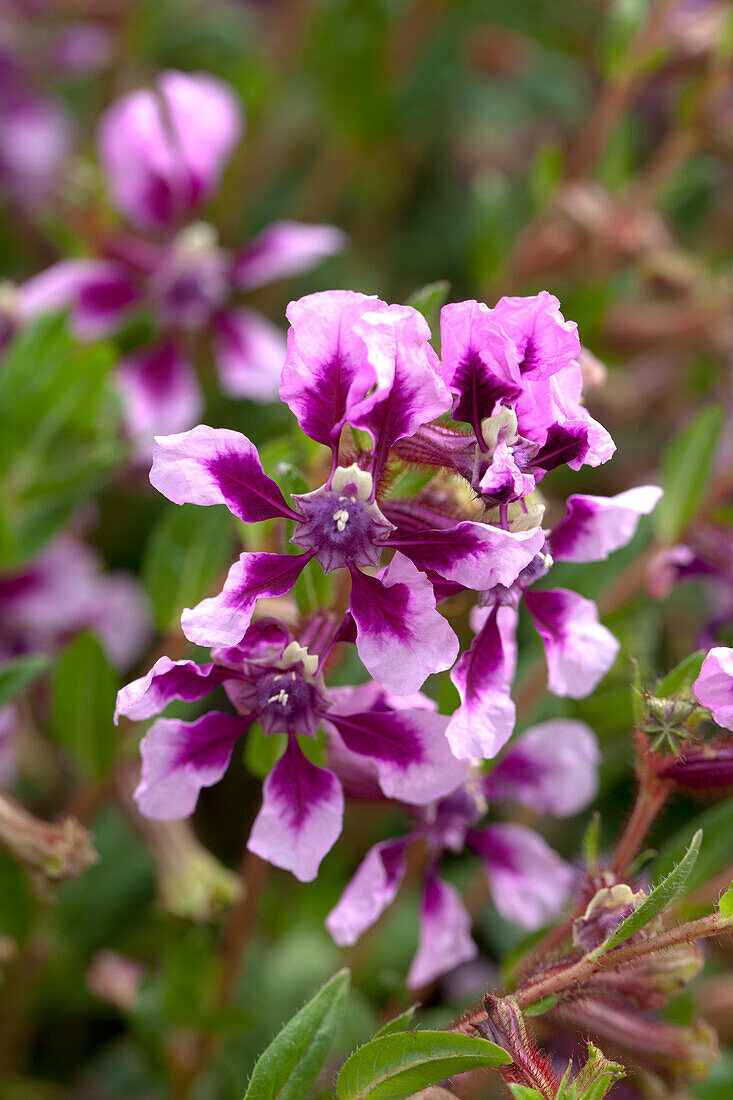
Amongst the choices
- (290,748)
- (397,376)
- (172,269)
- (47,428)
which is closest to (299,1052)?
(290,748)

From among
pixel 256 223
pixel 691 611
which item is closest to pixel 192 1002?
pixel 691 611

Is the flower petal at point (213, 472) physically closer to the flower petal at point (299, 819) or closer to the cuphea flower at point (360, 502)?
the cuphea flower at point (360, 502)

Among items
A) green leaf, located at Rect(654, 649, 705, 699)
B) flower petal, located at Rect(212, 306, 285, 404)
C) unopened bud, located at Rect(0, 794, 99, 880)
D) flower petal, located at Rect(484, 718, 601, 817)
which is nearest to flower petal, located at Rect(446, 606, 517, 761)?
green leaf, located at Rect(654, 649, 705, 699)

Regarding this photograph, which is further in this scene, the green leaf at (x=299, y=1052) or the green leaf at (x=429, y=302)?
the green leaf at (x=429, y=302)

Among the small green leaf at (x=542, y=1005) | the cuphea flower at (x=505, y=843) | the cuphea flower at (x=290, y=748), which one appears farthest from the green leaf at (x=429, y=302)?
the small green leaf at (x=542, y=1005)

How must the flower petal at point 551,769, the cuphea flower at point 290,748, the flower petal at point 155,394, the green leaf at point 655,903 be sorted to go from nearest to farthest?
the green leaf at point 655,903 → the cuphea flower at point 290,748 → the flower petal at point 551,769 → the flower petal at point 155,394

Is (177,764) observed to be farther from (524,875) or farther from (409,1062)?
(524,875)
